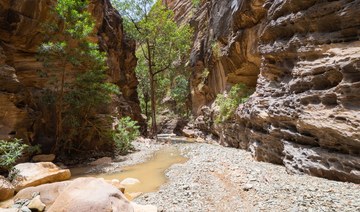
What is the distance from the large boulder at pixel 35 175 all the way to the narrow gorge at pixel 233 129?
1.6 inches

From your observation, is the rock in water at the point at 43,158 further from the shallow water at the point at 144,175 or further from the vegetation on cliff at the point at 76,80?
the shallow water at the point at 144,175

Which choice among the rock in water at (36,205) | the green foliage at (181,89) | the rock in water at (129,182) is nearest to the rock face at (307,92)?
the rock in water at (129,182)

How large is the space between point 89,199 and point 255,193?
4070 mm

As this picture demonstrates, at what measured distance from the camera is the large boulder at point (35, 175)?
7.16m

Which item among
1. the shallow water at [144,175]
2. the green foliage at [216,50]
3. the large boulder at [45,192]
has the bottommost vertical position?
the shallow water at [144,175]

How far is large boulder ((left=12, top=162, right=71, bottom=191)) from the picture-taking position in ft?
23.5

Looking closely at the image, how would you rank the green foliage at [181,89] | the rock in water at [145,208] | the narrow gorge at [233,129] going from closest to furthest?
the rock in water at [145,208] → the narrow gorge at [233,129] → the green foliage at [181,89]

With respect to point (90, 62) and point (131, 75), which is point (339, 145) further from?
point (131, 75)

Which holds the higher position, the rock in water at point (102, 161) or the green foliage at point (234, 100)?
the green foliage at point (234, 100)

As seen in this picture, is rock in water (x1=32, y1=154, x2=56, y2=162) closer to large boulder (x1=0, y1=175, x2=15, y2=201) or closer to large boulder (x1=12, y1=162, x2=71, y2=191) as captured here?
large boulder (x1=12, y1=162, x2=71, y2=191)

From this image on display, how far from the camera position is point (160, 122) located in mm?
37781

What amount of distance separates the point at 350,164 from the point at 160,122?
107ft

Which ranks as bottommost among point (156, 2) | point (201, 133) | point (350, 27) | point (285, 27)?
point (201, 133)

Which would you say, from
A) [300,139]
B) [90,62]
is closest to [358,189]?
[300,139]
